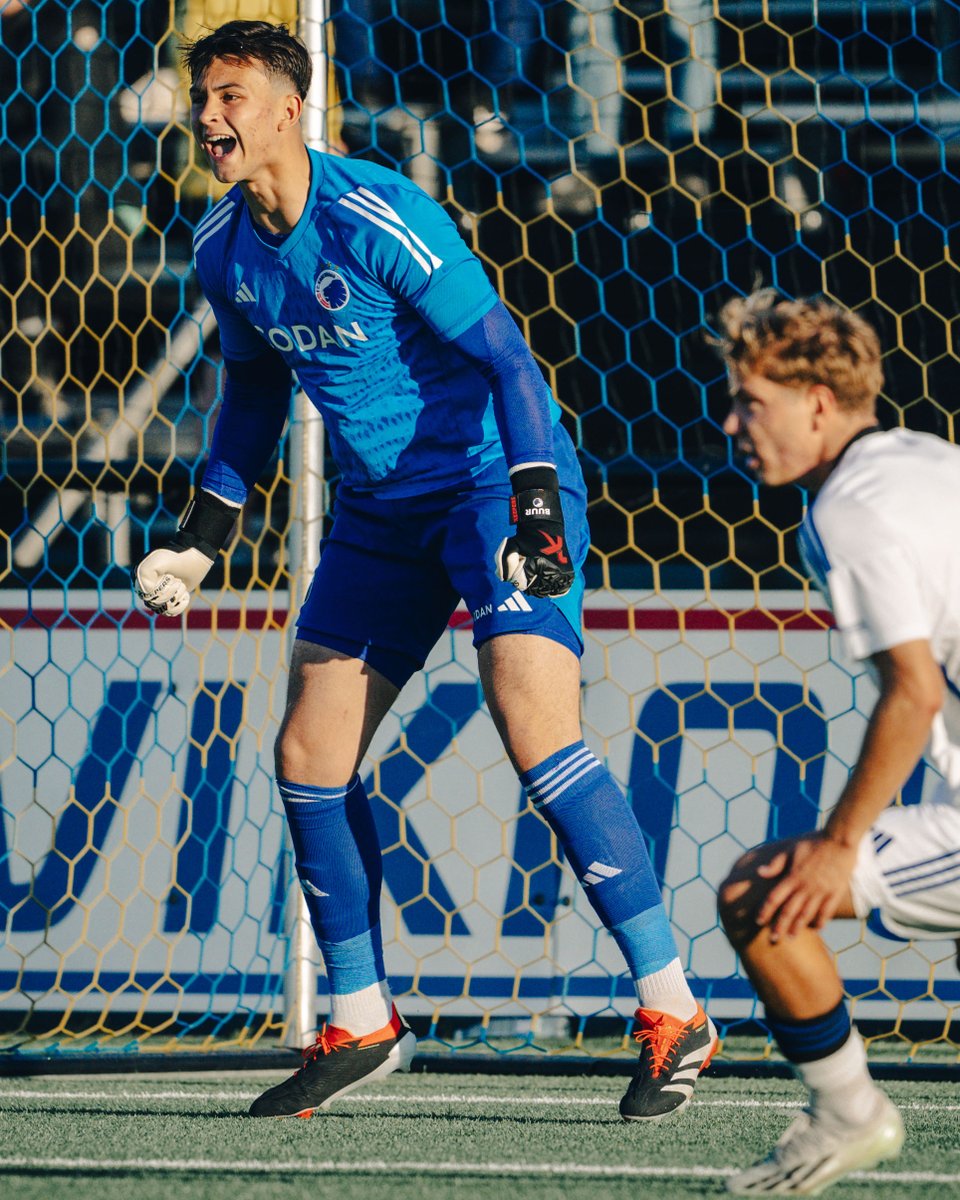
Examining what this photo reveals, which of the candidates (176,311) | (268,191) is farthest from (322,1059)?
(176,311)

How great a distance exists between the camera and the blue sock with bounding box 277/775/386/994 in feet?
10.8

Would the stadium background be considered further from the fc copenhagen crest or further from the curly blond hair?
the curly blond hair

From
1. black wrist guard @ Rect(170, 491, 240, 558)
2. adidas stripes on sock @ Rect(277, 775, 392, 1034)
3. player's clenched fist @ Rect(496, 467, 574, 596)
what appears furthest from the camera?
black wrist guard @ Rect(170, 491, 240, 558)

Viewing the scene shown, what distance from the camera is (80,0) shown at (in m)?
5.93

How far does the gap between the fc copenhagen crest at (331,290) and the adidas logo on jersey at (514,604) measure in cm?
62

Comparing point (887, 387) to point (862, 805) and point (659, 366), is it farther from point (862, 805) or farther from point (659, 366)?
point (862, 805)

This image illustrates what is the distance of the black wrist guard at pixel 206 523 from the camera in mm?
3494

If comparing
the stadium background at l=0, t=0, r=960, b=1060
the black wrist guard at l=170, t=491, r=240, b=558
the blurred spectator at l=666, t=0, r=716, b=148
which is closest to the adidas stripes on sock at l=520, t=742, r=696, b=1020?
the black wrist guard at l=170, t=491, r=240, b=558

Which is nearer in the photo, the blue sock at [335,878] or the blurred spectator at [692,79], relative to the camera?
the blue sock at [335,878]

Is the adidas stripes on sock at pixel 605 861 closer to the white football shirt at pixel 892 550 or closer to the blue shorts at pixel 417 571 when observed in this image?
the blue shorts at pixel 417 571

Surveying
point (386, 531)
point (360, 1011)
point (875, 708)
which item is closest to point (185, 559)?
point (386, 531)

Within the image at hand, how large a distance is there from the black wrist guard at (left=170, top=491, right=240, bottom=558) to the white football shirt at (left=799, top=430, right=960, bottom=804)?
4.87 feet

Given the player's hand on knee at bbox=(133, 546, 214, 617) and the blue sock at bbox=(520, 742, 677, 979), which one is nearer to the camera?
the blue sock at bbox=(520, 742, 677, 979)

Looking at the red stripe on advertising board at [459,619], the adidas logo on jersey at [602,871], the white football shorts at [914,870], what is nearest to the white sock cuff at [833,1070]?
the white football shorts at [914,870]
